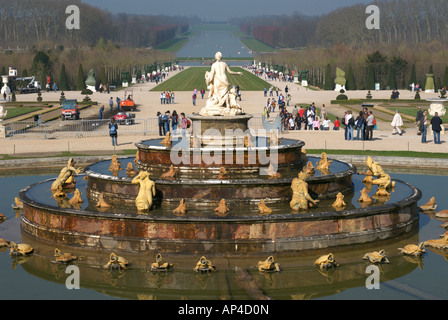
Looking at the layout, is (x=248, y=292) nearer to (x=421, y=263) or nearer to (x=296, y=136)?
(x=421, y=263)

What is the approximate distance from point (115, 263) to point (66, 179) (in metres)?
6.77

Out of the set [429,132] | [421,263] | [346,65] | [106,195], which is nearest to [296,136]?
[429,132]

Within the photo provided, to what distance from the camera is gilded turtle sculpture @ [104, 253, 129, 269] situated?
1862 cm

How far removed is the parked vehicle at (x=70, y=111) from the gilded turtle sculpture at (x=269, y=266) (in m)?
41.0

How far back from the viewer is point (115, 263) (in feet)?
61.3

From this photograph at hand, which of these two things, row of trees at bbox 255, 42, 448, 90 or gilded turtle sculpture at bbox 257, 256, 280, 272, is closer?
gilded turtle sculpture at bbox 257, 256, 280, 272

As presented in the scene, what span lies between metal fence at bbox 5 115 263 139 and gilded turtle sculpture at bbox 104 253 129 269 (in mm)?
27146

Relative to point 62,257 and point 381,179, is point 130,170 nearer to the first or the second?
point 62,257

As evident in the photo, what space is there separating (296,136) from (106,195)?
22.1 m

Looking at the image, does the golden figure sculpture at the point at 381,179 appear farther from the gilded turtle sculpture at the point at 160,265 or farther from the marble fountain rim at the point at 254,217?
the gilded turtle sculpture at the point at 160,265

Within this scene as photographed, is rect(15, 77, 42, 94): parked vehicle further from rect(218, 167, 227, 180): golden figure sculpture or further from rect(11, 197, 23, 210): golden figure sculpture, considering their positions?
rect(218, 167, 227, 180): golden figure sculpture

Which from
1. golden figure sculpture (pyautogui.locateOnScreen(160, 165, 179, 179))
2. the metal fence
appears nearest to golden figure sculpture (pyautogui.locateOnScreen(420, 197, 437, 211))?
golden figure sculpture (pyautogui.locateOnScreen(160, 165, 179, 179))

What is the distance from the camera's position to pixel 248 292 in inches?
668

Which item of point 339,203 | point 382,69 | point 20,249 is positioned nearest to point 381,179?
point 339,203
